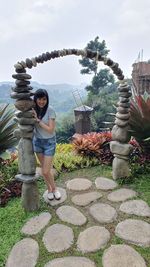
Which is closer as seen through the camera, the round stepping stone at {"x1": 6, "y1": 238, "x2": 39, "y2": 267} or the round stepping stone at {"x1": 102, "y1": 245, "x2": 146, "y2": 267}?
the round stepping stone at {"x1": 102, "y1": 245, "x2": 146, "y2": 267}

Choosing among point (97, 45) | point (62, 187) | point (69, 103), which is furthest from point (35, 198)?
point (69, 103)

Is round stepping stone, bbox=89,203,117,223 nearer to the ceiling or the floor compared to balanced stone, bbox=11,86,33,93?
nearer to the floor

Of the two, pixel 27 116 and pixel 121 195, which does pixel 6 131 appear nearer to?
pixel 27 116

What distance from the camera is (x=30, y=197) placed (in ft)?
13.7

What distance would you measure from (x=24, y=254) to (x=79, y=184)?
1.71 m

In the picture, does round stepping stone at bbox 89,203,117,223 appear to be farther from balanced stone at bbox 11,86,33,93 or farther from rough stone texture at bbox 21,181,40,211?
balanced stone at bbox 11,86,33,93

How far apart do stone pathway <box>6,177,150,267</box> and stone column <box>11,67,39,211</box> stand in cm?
28

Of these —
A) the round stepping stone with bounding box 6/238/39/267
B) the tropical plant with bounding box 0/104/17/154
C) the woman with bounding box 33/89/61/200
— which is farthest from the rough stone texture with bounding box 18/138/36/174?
the tropical plant with bounding box 0/104/17/154

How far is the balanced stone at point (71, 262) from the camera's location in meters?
3.17

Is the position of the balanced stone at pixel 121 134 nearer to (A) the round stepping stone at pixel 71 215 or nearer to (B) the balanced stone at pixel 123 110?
(B) the balanced stone at pixel 123 110

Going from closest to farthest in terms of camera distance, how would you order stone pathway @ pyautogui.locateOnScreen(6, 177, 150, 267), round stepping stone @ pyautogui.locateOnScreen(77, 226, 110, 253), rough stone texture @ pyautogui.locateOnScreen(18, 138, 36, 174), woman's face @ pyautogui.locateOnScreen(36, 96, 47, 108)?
stone pathway @ pyautogui.locateOnScreen(6, 177, 150, 267), round stepping stone @ pyautogui.locateOnScreen(77, 226, 110, 253), woman's face @ pyautogui.locateOnScreen(36, 96, 47, 108), rough stone texture @ pyautogui.locateOnScreen(18, 138, 36, 174)

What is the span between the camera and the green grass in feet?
10.9

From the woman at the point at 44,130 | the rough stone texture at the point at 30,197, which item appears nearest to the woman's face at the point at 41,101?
the woman at the point at 44,130

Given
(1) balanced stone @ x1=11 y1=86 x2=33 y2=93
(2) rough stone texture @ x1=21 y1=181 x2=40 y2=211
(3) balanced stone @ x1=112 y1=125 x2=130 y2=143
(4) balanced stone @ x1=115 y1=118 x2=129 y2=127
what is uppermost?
(1) balanced stone @ x1=11 y1=86 x2=33 y2=93
